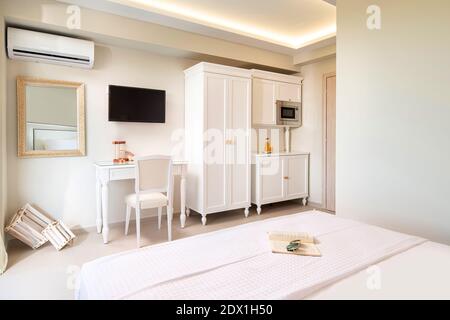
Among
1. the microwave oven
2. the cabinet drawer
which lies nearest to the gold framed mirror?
the cabinet drawer

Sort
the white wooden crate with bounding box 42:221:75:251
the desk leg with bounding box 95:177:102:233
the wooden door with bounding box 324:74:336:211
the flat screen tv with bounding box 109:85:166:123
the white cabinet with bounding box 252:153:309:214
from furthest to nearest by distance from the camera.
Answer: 1. the wooden door with bounding box 324:74:336:211
2. the white cabinet with bounding box 252:153:309:214
3. the flat screen tv with bounding box 109:85:166:123
4. the desk leg with bounding box 95:177:102:233
5. the white wooden crate with bounding box 42:221:75:251

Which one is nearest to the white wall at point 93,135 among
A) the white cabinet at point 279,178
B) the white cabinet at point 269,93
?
the white cabinet at point 269,93

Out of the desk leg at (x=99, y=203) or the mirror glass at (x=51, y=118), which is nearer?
the mirror glass at (x=51, y=118)

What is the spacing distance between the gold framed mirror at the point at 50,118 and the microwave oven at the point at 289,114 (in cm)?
298

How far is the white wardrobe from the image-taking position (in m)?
3.68

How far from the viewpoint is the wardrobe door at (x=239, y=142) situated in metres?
3.91

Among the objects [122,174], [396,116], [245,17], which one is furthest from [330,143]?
[122,174]

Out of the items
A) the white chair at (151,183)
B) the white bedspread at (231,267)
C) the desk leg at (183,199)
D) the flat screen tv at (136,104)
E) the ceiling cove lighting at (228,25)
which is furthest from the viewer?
the desk leg at (183,199)

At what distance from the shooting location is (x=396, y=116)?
233 cm

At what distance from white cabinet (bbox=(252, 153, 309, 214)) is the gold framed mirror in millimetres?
2493

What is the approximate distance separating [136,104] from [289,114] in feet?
8.44

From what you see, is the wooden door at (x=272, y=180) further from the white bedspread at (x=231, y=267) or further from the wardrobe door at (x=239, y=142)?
the white bedspread at (x=231, y=267)

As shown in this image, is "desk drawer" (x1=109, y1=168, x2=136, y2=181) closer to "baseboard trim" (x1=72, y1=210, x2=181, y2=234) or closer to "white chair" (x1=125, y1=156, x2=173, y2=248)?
"white chair" (x1=125, y1=156, x2=173, y2=248)
